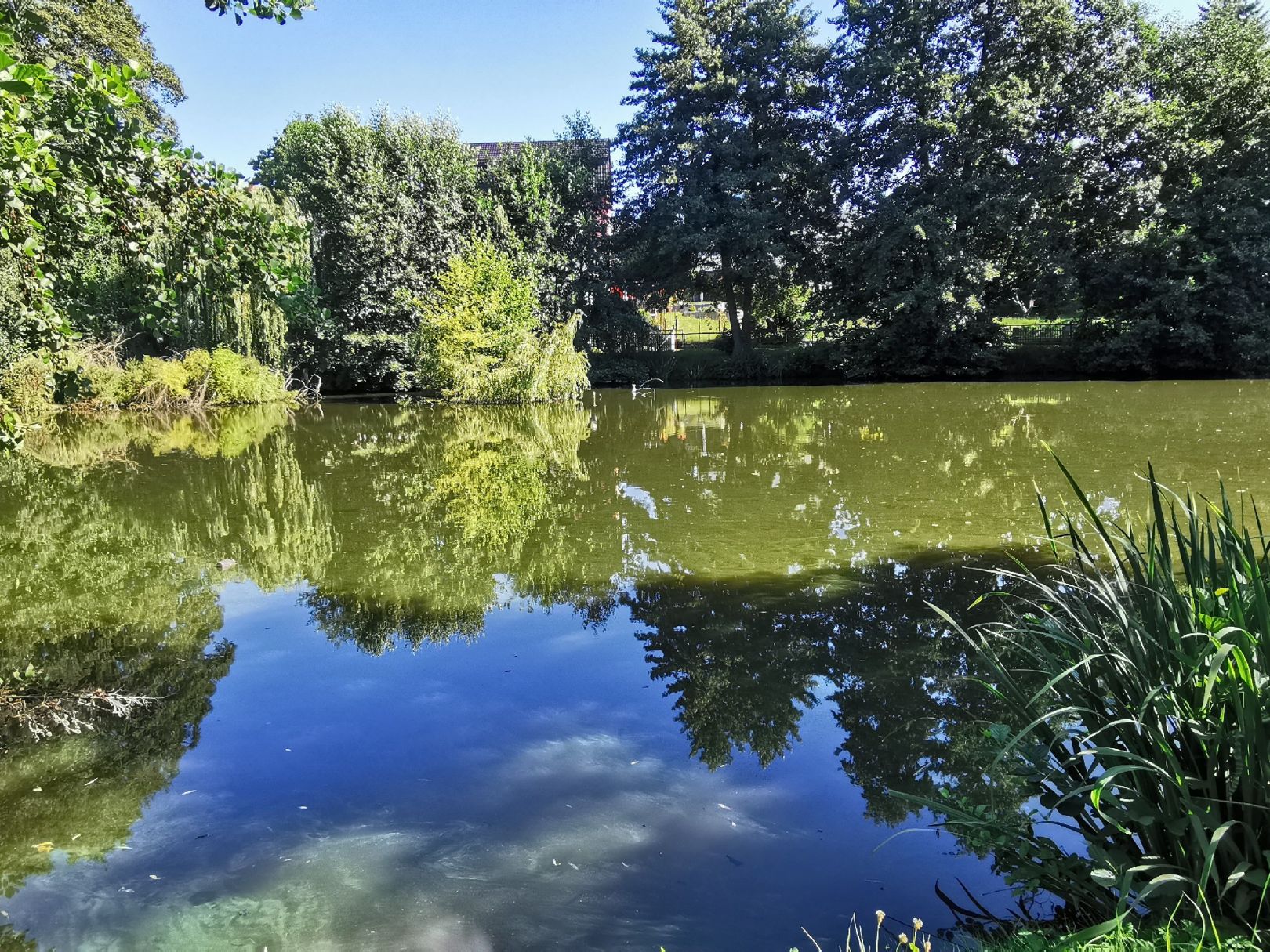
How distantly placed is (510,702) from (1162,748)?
263 cm

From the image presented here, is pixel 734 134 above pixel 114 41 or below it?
below

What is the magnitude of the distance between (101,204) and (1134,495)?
7309 millimetres


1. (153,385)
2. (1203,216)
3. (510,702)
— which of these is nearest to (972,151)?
(1203,216)

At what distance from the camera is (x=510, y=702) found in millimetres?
3754

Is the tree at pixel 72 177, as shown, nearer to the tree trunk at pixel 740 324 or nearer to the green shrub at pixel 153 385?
the green shrub at pixel 153 385

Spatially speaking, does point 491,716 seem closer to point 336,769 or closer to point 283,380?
point 336,769

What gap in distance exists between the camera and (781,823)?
2.74 metres

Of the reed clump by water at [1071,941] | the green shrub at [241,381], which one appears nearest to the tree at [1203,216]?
the green shrub at [241,381]

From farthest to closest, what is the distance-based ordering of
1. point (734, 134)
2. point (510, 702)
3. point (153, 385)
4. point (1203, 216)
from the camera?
point (734, 134), point (1203, 216), point (153, 385), point (510, 702)

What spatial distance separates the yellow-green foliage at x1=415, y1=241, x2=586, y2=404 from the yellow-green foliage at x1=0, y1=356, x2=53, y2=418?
7.66 meters

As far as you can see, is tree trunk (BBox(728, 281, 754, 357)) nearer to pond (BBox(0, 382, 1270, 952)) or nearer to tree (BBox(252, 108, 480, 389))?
tree (BBox(252, 108, 480, 389))

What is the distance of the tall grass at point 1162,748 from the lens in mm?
1707

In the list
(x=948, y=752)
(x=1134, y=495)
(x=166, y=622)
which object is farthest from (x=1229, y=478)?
(x=166, y=622)

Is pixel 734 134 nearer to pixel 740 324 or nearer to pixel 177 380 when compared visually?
pixel 740 324
